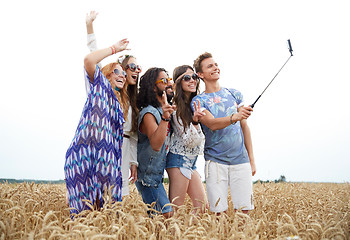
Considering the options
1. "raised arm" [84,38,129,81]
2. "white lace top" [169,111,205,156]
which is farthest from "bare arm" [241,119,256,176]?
"raised arm" [84,38,129,81]

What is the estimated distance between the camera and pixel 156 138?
3.88 m

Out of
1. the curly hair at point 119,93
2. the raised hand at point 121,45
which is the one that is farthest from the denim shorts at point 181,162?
the raised hand at point 121,45

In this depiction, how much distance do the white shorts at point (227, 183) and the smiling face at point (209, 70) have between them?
1.20 metres

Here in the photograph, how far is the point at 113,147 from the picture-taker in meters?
3.56

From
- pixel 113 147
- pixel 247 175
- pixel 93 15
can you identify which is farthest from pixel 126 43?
pixel 247 175

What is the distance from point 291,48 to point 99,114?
275 centimetres

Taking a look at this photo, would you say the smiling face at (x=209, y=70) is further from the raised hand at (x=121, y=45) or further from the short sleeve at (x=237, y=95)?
the raised hand at (x=121, y=45)

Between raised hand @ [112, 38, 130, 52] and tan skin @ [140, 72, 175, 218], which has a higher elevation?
raised hand @ [112, 38, 130, 52]

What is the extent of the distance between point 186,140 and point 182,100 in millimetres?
651

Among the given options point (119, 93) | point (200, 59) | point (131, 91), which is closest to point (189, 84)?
point (200, 59)

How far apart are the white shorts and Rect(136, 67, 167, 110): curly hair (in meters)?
1.10

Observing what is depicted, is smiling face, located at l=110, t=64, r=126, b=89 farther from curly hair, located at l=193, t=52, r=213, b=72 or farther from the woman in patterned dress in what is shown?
curly hair, located at l=193, t=52, r=213, b=72

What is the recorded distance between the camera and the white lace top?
4348 mm

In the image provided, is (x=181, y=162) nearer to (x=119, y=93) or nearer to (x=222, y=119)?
(x=222, y=119)
